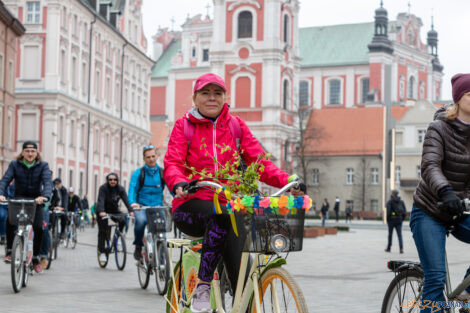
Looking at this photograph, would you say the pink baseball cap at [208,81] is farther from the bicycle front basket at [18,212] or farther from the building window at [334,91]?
the building window at [334,91]

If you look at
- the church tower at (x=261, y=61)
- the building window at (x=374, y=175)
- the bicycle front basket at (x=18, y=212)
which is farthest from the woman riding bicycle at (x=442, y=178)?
the building window at (x=374, y=175)

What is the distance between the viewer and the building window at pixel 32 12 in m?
50.4

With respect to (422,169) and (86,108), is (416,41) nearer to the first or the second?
(86,108)

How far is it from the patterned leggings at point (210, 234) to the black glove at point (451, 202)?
1355 millimetres

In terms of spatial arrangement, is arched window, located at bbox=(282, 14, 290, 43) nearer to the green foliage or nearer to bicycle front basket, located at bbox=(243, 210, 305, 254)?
the green foliage

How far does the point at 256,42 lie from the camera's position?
7562 cm

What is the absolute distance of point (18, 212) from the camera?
36.5 feet

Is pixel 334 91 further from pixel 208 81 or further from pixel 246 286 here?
pixel 246 286

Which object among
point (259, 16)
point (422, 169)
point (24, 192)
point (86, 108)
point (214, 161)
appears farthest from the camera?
point (259, 16)

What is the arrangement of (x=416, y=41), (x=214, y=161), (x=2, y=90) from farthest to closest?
(x=416, y=41), (x=2, y=90), (x=214, y=161)

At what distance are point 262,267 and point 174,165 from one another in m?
0.96

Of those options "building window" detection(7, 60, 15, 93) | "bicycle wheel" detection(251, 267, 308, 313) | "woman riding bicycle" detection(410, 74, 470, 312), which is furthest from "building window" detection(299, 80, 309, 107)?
"bicycle wheel" detection(251, 267, 308, 313)

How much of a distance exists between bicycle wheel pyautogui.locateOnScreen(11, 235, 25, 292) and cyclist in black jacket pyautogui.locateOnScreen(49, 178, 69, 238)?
3.76 metres

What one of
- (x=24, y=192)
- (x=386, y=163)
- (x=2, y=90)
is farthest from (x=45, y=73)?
(x=24, y=192)
